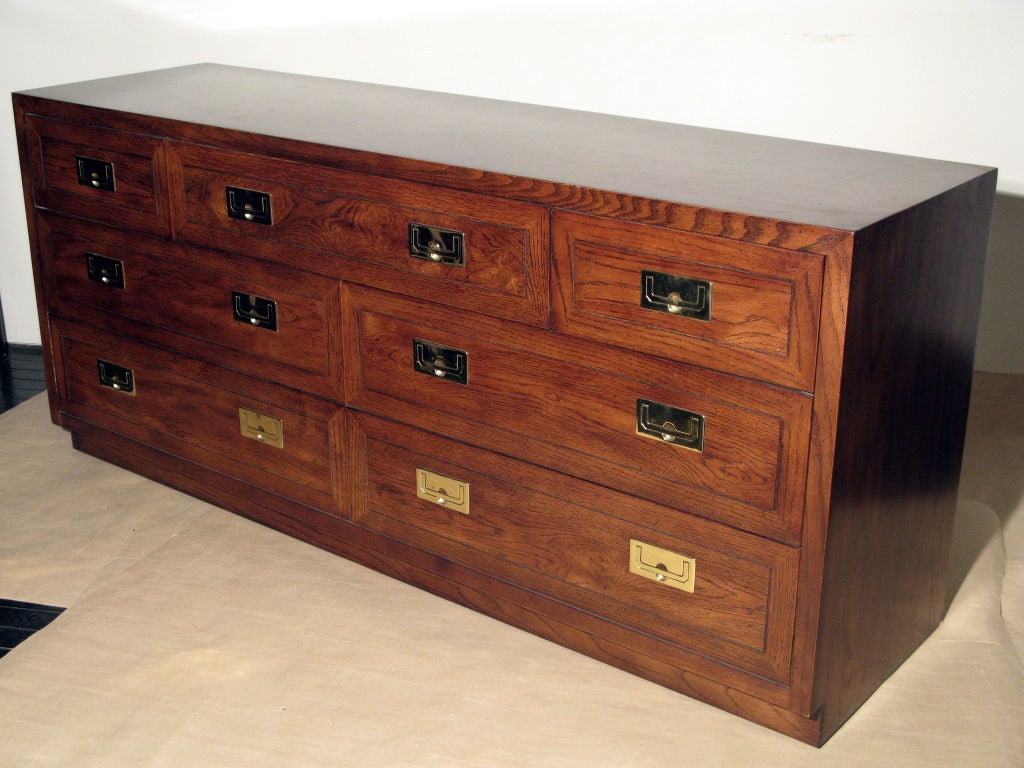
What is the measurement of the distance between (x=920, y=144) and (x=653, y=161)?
2.51 feet

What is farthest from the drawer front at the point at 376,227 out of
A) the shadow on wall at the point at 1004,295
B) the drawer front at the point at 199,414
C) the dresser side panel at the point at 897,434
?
the shadow on wall at the point at 1004,295

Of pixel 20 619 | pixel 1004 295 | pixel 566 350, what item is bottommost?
pixel 20 619

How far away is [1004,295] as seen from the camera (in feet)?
8.79

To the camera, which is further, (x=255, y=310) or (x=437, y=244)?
(x=255, y=310)

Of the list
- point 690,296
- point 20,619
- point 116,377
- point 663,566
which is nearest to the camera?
point 690,296

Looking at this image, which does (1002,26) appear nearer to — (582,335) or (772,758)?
(582,335)

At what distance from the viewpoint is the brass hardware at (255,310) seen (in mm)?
2299

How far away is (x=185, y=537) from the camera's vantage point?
2451 mm

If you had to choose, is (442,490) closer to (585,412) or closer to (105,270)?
(585,412)

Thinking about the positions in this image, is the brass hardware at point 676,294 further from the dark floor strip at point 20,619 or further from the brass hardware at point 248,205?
the dark floor strip at point 20,619

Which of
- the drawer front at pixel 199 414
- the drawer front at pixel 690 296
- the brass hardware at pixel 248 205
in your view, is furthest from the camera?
the drawer front at pixel 199 414

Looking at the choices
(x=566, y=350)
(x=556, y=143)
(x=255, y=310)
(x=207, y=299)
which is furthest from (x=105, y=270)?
(x=566, y=350)

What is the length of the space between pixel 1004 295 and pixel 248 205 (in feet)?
5.30

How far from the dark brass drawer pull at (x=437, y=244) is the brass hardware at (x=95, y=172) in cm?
79
